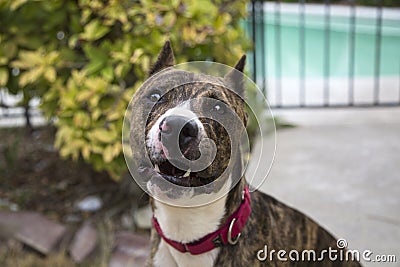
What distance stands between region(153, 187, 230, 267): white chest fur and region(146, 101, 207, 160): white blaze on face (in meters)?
0.37

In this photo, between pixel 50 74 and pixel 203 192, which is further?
pixel 50 74

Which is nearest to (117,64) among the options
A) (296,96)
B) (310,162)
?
(310,162)

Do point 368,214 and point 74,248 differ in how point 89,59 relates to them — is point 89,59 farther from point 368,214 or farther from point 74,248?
point 368,214

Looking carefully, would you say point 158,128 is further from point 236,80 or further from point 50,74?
point 50,74

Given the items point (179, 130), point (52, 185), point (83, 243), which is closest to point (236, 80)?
point (179, 130)

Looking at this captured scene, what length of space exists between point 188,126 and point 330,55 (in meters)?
8.15

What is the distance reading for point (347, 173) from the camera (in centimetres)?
405

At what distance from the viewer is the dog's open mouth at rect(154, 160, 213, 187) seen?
1.71 meters

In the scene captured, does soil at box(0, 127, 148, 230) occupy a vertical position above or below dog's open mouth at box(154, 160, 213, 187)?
below

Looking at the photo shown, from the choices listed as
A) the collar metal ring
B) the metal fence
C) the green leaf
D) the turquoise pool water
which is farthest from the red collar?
the turquoise pool water

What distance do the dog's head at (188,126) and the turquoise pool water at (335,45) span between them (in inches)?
262

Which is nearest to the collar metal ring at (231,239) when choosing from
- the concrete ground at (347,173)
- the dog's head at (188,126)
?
the dog's head at (188,126)

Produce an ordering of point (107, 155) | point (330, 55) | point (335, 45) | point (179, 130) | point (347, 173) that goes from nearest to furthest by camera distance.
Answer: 1. point (179, 130)
2. point (107, 155)
3. point (347, 173)
4. point (330, 55)
5. point (335, 45)

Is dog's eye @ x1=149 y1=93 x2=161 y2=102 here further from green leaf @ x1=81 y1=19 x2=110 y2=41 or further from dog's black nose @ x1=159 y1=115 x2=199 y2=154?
green leaf @ x1=81 y1=19 x2=110 y2=41
